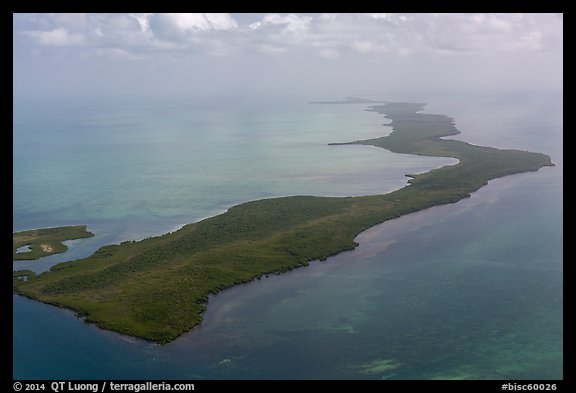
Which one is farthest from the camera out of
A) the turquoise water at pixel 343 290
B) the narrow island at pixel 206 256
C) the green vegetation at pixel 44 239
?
the green vegetation at pixel 44 239

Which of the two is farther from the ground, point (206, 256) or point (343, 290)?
point (206, 256)

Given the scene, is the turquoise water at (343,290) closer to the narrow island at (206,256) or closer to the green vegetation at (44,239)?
the narrow island at (206,256)

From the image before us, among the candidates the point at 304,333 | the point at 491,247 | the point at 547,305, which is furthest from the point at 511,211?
the point at 304,333

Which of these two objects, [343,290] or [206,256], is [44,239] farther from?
[343,290]

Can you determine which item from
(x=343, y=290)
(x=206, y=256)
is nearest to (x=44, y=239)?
(x=206, y=256)

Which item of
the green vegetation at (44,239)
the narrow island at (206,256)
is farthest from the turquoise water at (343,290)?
the green vegetation at (44,239)

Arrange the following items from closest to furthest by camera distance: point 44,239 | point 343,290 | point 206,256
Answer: point 343,290 → point 206,256 → point 44,239
